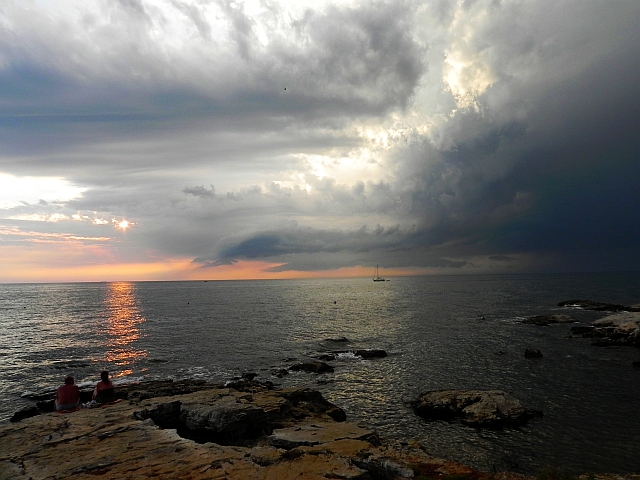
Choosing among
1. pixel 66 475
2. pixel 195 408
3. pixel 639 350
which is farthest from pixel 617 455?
pixel 639 350

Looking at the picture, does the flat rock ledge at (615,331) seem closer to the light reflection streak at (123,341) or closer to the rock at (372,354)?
the rock at (372,354)

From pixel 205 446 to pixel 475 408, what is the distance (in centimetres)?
2080

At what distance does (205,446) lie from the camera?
17.5 metres

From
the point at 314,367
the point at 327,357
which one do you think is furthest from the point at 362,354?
the point at 314,367

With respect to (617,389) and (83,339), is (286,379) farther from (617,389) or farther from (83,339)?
(83,339)

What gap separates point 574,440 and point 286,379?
26704 millimetres

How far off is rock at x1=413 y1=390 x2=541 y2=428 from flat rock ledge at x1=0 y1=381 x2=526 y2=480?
9.59m

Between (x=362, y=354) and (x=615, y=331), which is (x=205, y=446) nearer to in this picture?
(x=362, y=354)

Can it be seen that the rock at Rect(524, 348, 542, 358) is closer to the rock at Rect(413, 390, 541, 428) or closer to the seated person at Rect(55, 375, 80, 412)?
the rock at Rect(413, 390, 541, 428)

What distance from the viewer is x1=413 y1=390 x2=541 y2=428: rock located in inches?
1100

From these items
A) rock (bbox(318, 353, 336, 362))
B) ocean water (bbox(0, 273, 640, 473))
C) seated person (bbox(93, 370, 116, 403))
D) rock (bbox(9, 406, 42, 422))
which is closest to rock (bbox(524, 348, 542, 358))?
ocean water (bbox(0, 273, 640, 473))

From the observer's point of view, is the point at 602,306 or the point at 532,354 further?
the point at 602,306

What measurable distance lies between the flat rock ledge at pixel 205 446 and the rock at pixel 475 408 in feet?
31.5

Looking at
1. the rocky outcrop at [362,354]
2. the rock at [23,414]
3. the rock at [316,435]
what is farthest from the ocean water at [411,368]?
the rock at [316,435]
